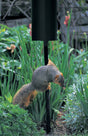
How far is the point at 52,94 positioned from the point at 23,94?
0.43m

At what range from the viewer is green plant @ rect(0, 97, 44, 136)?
1544mm

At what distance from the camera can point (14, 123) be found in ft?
5.34

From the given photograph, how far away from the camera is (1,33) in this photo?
3.53 meters

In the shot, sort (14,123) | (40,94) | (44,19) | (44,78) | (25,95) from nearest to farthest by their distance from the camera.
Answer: (14,123) → (44,19) → (44,78) → (25,95) → (40,94)

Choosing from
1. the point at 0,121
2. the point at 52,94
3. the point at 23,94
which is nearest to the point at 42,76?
the point at 23,94

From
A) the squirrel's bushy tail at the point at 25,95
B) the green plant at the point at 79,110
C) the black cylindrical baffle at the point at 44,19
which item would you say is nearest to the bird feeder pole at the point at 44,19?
the black cylindrical baffle at the point at 44,19

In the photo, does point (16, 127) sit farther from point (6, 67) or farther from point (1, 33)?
point (1, 33)

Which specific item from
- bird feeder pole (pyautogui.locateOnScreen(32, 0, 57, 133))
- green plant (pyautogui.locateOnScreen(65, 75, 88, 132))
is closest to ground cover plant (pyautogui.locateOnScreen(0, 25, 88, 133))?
green plant (pyautogui.locateOnScreen(65, 75, 88, 132))

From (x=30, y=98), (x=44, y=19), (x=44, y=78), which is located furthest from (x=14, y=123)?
(x=44, y=19)

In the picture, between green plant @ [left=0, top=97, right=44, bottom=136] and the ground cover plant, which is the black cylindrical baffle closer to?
the ground cover plant

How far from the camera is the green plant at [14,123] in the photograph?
1.54m

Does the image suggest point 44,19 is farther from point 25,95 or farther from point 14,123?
point 14,123

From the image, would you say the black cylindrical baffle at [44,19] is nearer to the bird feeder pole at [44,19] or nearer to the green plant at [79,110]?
the bird feeder pole at [44,19]

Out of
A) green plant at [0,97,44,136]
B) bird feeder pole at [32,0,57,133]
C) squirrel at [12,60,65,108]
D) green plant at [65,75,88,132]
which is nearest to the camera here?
green plant at [0,97,44,136]
